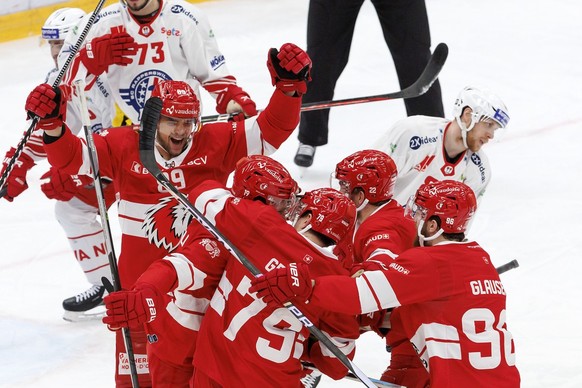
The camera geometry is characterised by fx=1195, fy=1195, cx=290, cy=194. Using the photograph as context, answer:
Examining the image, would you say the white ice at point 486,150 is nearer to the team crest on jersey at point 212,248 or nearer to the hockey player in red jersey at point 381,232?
the hockey player in red jersey at point 381,232

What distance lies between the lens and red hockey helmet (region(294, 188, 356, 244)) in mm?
2838

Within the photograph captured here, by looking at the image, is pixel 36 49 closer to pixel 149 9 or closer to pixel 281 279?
pixel 149 9

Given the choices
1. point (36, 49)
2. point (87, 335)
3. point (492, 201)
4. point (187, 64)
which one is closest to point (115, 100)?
point (187, 64)

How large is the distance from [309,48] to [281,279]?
2833 millimetres

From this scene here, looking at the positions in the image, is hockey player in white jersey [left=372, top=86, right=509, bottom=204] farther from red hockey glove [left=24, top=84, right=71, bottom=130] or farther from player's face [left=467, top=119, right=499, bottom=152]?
red hockey glove [left=24, top=84, right=71, bottom=130]

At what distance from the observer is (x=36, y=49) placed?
23.0 ft

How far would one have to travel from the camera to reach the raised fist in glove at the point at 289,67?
3.32 meters

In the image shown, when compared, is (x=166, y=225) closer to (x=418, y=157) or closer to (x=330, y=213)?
(x=330, y=213)

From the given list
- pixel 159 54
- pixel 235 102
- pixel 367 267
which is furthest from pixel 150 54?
pixel 367 267

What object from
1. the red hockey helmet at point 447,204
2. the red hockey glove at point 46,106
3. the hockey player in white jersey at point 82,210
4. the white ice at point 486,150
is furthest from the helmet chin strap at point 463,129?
the red hockey glove at point 46,106

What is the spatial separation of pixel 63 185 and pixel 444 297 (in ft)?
5.78

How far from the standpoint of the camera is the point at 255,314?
2836 mm

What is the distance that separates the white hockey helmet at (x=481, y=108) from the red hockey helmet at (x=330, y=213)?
103 cm

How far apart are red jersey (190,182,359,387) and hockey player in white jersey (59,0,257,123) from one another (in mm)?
1110
